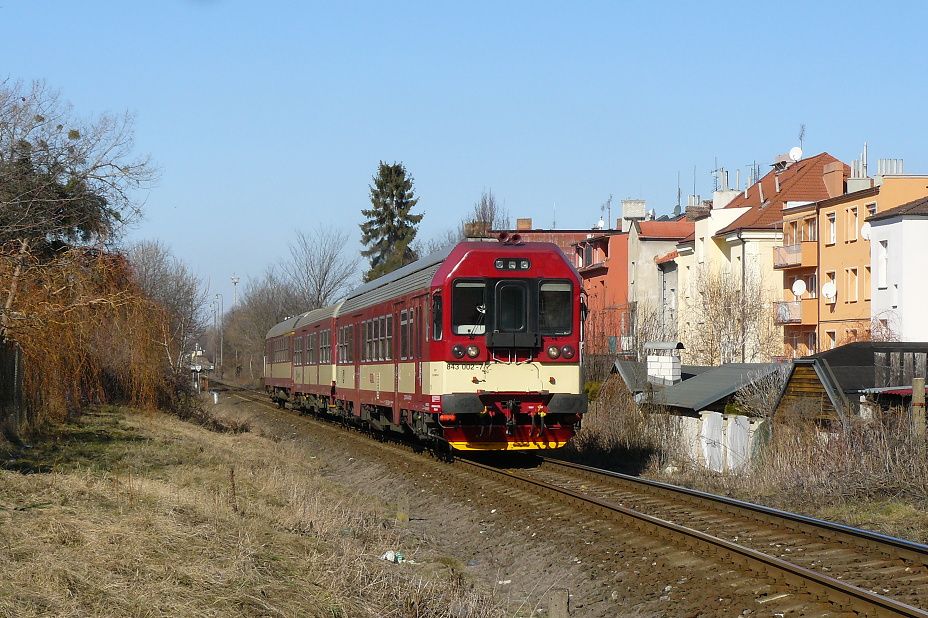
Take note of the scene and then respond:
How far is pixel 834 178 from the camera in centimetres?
5456

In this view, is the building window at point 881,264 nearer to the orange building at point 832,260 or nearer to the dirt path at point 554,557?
the orange building at point 832,260

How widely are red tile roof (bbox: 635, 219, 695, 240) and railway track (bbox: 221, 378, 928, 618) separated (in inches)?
2145

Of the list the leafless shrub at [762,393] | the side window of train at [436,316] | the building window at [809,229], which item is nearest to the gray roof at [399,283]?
the side window of train at [436,316]

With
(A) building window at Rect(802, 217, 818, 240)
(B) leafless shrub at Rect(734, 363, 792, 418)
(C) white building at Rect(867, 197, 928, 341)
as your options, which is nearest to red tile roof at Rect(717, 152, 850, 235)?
(A) building window at Rect(802, 217, 818, 240)

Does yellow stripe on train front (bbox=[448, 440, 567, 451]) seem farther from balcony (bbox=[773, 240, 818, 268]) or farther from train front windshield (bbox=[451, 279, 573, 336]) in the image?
balcony (bbox=[773, 240, 818, 268])

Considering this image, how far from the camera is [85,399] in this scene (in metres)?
24.0

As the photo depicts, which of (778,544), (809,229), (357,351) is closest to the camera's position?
(778,544)

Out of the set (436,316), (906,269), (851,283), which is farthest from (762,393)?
(851,283)

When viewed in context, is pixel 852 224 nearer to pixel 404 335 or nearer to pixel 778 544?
pixel 404 335

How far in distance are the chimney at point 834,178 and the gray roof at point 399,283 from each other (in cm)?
3380

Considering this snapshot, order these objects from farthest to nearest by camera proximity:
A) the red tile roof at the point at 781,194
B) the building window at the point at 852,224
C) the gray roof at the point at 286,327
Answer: the red tile roof at the point at 781,194 → the building window at the point at 852,224 → the gray roof at the point at 286,327

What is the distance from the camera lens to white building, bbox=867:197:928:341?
43.6 meters

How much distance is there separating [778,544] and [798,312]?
43.1 m

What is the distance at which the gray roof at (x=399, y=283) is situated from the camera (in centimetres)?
1817
